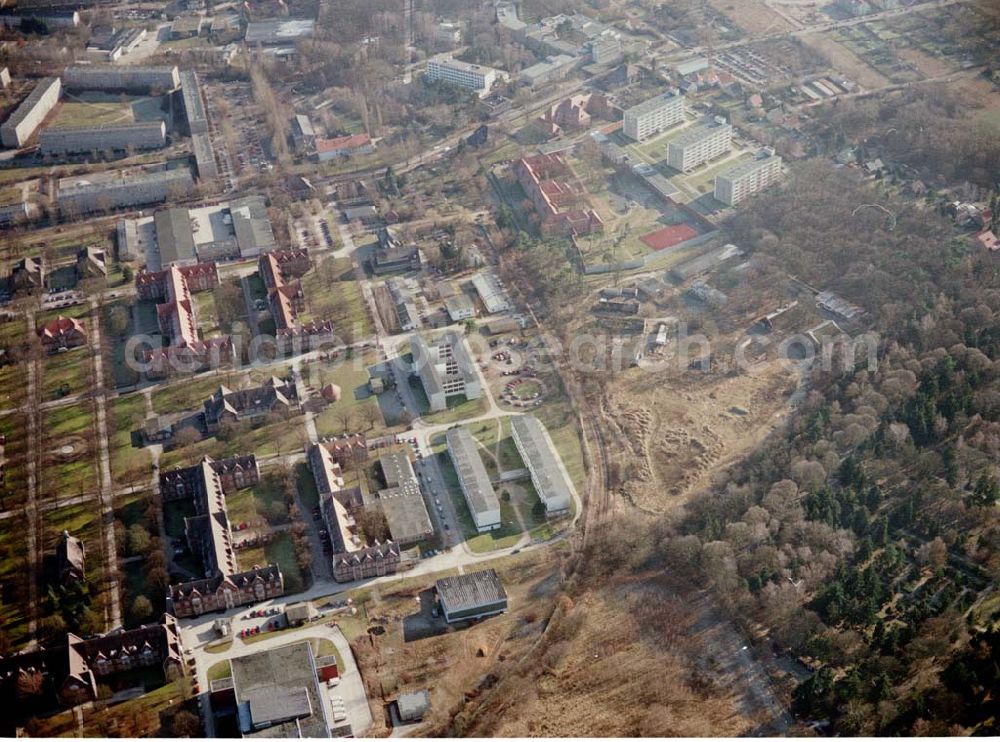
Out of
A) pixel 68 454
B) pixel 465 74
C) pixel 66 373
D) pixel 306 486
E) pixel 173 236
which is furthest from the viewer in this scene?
pixel 465 74

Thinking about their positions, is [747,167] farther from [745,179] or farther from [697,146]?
[697,146]

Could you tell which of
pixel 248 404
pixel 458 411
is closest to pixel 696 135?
pixel 458 411

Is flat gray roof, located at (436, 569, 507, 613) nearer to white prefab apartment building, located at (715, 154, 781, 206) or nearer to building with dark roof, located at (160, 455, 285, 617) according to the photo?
building with dark roof, located at (160, 455, 285, 617)

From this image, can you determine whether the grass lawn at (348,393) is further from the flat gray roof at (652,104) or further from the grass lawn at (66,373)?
the flat gray roof at (652,104)

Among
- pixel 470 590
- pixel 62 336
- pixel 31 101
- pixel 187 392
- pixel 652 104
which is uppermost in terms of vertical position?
pixel 31 101

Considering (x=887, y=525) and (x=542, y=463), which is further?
(x=542, y=463)

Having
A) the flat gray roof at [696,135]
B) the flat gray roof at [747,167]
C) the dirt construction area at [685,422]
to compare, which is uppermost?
the flat gray roof at [696,135]

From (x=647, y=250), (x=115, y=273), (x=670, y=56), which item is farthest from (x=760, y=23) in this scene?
(x=115, y=273)

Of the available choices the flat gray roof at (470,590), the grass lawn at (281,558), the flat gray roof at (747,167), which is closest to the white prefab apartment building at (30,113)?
the grass lawn at (281,558)
